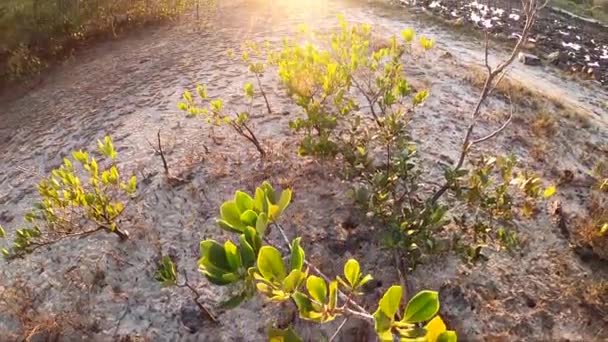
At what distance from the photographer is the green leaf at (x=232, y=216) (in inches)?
71.0

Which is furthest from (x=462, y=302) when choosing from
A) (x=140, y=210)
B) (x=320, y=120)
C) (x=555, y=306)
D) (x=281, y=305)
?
(x=140, y=210)

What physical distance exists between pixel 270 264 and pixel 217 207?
3945 mm

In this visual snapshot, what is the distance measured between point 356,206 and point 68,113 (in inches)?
246

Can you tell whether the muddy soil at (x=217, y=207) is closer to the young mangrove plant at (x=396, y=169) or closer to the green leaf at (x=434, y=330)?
the young mangrove plant at (x=396, y=169)

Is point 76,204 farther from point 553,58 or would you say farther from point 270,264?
point 553,58

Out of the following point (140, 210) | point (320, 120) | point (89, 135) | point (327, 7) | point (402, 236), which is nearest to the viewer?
point (402, 236)

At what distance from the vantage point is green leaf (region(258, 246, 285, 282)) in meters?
1.55

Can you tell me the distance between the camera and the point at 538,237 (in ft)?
17.1

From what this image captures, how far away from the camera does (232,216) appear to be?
182cm

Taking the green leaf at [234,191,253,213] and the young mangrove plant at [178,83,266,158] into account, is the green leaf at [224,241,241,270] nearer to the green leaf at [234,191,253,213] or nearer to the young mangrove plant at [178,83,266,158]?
the green leaf at [234,191,253,213]

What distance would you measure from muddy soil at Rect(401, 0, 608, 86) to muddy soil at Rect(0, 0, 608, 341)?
3.10 m

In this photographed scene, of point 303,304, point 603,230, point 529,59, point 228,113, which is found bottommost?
point 603,230

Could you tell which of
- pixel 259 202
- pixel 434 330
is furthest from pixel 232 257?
pixel 434 330

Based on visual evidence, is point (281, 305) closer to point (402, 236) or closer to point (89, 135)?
point (402, 236)
